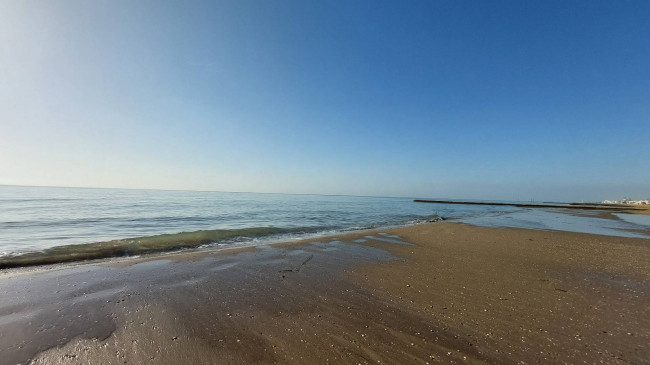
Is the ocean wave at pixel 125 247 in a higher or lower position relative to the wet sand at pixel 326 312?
lower

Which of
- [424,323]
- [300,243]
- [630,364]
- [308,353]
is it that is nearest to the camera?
[630,364]

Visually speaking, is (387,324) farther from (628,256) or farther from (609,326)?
(628,256)

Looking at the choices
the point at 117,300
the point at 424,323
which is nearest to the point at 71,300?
the point at 117,300

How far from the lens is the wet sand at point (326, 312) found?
3.22 m

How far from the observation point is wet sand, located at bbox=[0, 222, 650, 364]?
3.22 m

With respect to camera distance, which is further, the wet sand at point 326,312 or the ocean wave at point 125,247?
the ocean wave at point 125,247

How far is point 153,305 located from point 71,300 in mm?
1826

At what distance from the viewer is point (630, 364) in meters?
3.00

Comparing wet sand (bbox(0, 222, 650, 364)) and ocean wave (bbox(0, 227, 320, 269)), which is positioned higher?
wet sand (bbox(0, 222, 650, 364))

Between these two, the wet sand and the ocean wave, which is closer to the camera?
the wet sand

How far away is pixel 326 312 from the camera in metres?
4.43

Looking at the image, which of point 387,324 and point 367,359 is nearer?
point 367,359

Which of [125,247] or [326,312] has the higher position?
[326,312]

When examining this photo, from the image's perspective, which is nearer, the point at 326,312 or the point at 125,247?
the point at 326,312
